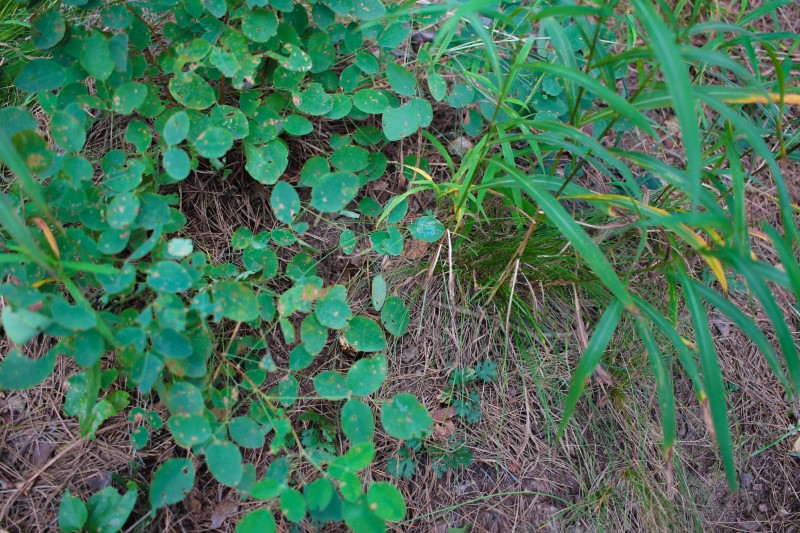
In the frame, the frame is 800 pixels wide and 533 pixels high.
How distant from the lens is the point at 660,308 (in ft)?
5.27

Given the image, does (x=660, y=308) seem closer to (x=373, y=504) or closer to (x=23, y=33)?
(x=373, y=504)

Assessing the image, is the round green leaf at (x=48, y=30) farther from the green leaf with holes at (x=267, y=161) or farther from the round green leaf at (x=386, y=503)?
the round green leaf at (x=386, y=503)

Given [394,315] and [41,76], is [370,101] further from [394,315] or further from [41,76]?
[41,76]

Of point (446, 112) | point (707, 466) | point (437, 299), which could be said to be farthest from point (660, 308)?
point (446, 112)

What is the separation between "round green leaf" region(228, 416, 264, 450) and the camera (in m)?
1.14

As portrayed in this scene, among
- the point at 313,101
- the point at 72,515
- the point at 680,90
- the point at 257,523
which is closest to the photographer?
the point at 680,90

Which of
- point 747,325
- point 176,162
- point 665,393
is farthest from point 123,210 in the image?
point 747,325

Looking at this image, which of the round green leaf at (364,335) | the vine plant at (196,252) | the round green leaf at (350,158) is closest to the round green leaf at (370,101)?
the vine plant at (196,252)

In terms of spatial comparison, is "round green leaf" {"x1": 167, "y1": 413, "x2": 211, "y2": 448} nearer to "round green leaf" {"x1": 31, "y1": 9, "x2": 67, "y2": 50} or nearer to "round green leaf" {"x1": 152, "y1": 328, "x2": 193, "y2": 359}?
"round green leaf" {"x1": 152, "y1": 328, "x2": 193, "y2": 359}

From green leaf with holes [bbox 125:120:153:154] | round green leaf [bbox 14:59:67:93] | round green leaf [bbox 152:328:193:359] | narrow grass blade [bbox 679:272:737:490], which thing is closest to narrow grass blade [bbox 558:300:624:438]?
narrow grass blade [bbox 679:272:737:490]

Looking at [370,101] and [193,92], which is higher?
[193,92]

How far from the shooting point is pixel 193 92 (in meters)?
1.27

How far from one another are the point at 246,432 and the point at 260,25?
3.03ft

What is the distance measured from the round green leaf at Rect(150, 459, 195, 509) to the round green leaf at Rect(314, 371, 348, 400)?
11.8 inches
